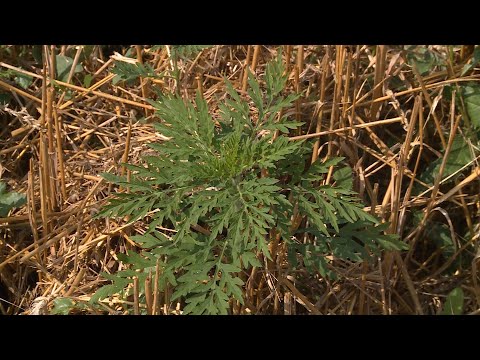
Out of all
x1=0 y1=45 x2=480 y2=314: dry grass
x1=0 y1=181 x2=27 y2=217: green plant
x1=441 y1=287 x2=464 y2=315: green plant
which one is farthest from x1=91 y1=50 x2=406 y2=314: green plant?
x1=0 y1=181 x2=27 y2=217: green plant

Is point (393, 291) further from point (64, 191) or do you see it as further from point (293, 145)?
point (64, 191)

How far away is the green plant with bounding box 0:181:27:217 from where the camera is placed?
2488 mm

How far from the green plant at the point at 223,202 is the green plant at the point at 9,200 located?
62 centimetres

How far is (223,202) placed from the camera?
1.86m

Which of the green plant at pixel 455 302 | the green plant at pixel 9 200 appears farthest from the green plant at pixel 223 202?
the green plant at pixel 9 200

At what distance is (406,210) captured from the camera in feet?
8.04

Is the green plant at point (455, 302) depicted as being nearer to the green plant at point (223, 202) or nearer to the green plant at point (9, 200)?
the green plant at point (223, 202)

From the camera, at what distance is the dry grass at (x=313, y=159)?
2316 millimetres

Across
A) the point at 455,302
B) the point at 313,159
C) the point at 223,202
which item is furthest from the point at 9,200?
the point at 455,302

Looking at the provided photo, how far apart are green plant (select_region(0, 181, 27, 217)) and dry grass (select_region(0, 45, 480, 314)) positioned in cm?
5

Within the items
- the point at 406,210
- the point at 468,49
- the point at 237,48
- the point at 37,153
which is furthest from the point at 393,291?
the point at 37,153

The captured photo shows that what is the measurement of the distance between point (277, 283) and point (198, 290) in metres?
0.43

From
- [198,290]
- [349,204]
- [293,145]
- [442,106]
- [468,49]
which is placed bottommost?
[198,290]

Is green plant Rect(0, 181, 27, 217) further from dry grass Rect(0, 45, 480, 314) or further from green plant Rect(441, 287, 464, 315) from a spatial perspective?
green plant Rect(441, 287, 464, 315)
